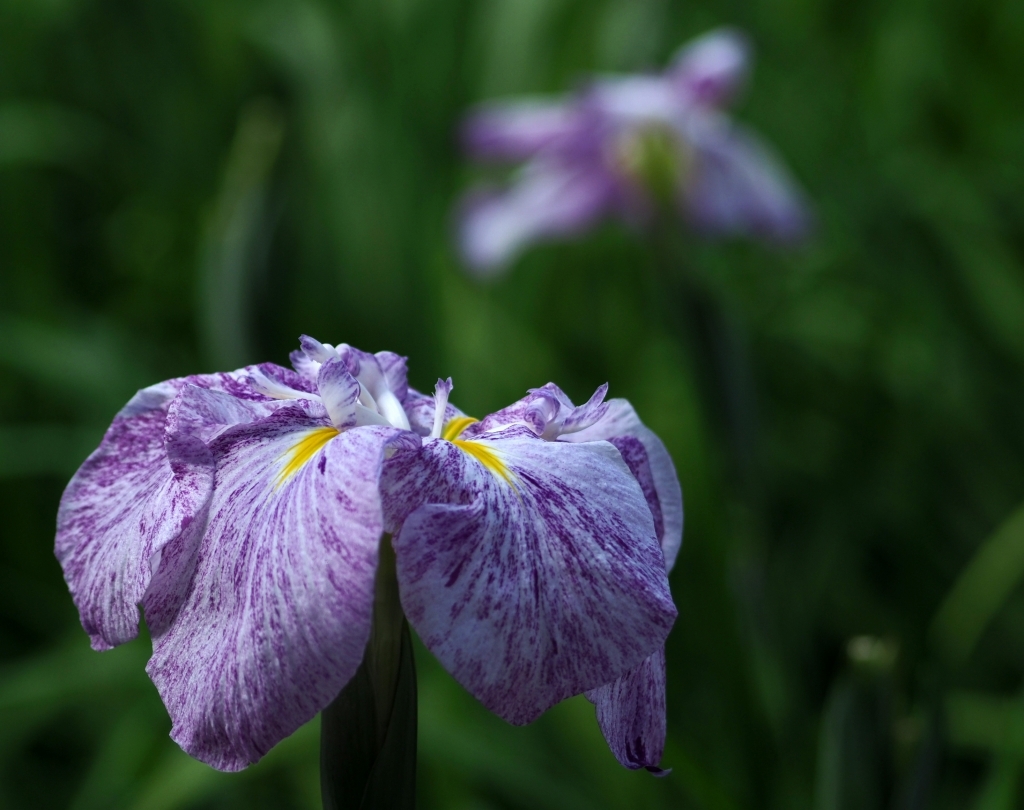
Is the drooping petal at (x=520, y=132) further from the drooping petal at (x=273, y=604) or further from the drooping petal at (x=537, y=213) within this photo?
the drooping petal at (x=273, y=604)

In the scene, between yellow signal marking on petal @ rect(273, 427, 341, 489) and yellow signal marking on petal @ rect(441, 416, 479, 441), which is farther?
yellow signal marking on petal @ rect(441, 416, 479, 441)

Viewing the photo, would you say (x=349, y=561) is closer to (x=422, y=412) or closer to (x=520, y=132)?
(x=422, y=412)

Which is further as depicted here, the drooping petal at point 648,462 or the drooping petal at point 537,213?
the drooping petal at point 537,213

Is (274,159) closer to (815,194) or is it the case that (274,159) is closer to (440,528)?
(440,528)

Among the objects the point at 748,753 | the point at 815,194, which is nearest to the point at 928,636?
the point at 748,753

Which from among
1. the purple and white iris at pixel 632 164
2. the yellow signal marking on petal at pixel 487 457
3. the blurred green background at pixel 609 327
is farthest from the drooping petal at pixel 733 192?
the yellow signal marking on petal at pixel 487 457

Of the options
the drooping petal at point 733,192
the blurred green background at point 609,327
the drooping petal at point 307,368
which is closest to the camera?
the drooping petal at point 307,368

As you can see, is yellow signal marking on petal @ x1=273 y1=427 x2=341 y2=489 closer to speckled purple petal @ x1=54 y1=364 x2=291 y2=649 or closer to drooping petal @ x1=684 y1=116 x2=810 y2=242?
speckled purple petal @ x1=54 y1=364 x2=291 y2=649

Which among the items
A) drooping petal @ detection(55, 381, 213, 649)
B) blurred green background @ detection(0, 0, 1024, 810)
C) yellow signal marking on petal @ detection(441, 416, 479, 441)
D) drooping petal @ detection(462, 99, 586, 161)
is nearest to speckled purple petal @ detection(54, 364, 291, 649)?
drooping petal @ detection(55, 381, 213, 649)
